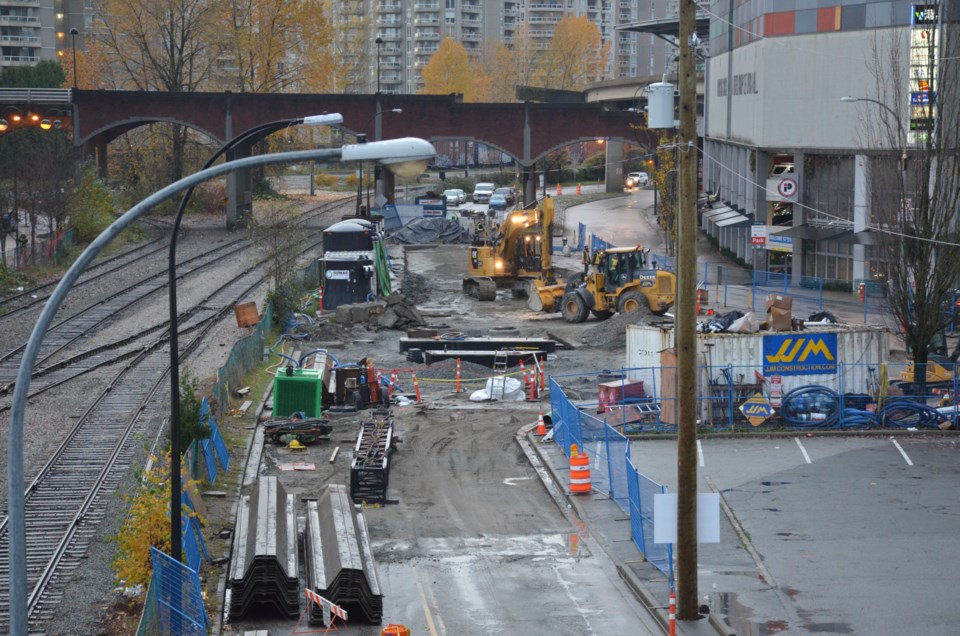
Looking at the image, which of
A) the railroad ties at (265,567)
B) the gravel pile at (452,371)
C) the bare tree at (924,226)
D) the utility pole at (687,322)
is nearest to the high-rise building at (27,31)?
the gravel pile at (452,371)

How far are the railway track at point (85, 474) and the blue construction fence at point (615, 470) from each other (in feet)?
28.2

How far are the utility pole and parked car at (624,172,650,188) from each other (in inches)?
3921

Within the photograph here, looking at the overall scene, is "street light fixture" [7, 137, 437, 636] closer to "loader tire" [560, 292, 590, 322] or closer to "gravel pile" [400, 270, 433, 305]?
"loader tire" [560, 292, 590, 322]

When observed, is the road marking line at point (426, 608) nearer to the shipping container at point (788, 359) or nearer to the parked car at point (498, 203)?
the shipping container at point (788, 359)

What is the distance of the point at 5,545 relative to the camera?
2041 centimetres

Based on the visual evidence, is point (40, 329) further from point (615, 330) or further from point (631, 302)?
point (631, 302)

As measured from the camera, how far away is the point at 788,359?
29.6 m

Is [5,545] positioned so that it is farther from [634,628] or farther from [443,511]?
[634,628]

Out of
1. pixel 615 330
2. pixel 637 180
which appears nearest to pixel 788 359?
pixel 615 330

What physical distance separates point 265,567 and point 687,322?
6588 millimetres

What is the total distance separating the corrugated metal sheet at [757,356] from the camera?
29375 mm

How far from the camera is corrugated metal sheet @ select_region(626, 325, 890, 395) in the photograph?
29.4 meters

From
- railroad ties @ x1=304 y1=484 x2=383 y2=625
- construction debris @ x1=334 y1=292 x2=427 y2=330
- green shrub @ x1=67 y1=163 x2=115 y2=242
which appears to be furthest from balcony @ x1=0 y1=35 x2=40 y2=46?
railroad ties @ x1=304 y1=484 x2=383 y2=625

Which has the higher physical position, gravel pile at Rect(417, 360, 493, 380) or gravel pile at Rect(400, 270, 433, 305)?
gravel pile at Rect(400, 270, 433, 305)
